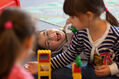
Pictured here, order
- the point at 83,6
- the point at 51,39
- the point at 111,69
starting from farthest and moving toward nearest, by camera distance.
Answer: the point at 51,39 < the point at 111,69 < the point at 83,6

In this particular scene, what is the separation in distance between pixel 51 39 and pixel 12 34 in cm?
82

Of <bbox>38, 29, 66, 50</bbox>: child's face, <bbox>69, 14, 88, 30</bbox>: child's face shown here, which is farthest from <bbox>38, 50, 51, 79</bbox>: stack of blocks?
<bbox>38, 29, 66, 50</bbox>: child's face

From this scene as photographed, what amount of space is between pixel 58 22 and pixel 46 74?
2.87 feet

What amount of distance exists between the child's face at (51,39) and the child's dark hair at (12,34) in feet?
2.50

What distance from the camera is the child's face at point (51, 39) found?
1327mm

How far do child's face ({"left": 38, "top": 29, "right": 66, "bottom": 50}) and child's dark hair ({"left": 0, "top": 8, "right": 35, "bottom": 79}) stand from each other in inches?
30.0

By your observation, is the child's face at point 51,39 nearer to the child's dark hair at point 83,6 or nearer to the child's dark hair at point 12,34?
the child's dark hair at point 83,6

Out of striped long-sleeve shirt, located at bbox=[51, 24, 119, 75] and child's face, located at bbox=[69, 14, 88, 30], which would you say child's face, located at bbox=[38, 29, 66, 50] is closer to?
striped long-sleeve shirt, located at bbox=[51, 24, 119, 75]

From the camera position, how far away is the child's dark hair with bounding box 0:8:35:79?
1.71 feet

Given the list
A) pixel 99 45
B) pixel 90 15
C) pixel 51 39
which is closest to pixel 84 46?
pixel 99 45

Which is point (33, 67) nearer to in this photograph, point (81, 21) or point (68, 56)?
point (68, 56)

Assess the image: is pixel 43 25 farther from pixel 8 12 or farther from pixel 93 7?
pixel 8 12

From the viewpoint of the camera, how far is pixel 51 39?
133cm

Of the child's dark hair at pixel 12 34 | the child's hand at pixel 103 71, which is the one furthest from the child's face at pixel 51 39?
the child's dark hair at pixel 12 34
